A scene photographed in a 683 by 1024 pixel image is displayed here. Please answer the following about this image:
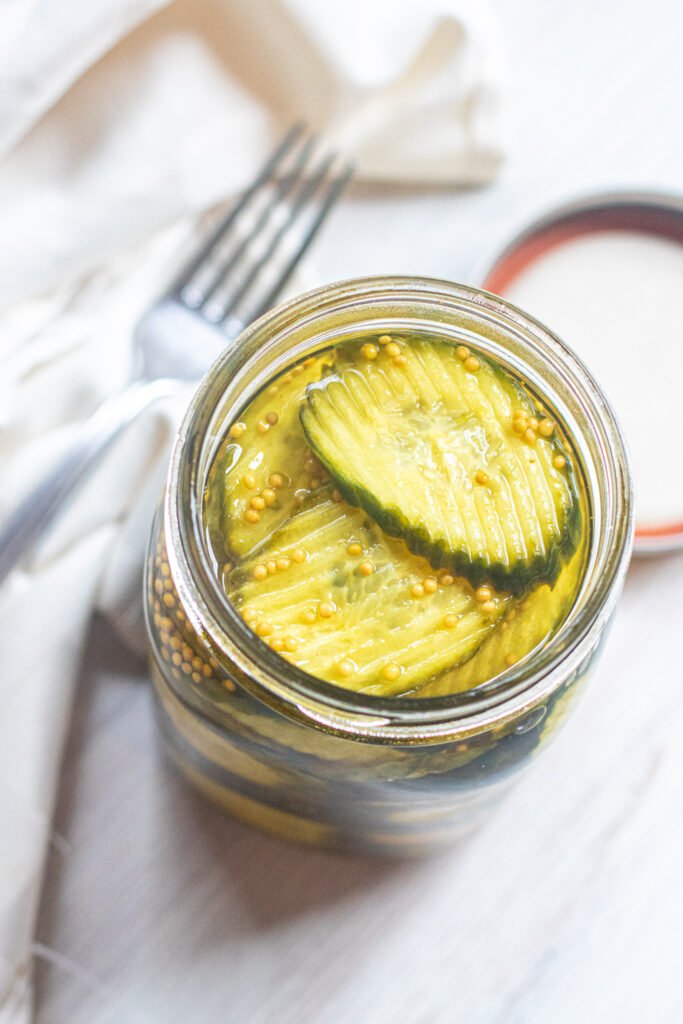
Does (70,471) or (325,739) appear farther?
(70,471)

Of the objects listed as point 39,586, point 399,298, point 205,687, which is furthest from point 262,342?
point 39,586

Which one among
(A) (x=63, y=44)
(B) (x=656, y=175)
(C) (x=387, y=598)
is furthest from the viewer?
(B) (x=656, y=175)

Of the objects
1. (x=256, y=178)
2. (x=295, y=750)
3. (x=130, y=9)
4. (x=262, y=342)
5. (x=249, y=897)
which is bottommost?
(x=249, y=897)

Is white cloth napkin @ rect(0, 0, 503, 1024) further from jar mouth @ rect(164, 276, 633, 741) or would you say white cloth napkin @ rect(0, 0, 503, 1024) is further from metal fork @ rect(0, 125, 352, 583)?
jar mouth @ rect(164, 276, 633, 741)

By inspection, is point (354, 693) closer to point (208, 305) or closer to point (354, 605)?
point (354, 605)

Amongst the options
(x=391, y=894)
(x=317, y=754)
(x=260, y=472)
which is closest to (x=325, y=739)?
(x=317, y=754)

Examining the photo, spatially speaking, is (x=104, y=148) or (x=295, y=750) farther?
(x=104, y=148)

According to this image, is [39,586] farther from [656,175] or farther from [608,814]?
[656,175]
